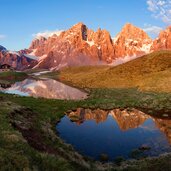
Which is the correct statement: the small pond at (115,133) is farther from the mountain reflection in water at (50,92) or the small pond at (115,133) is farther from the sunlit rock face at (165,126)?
the mountain reflection in water at (50,92)

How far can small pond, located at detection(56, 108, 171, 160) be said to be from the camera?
32459 mm

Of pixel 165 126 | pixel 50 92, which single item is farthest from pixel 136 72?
pixel 165 126

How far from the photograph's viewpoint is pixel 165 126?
4291 centimetres

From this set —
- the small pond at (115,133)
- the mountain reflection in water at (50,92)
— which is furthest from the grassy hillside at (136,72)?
the small pond at (115,133)

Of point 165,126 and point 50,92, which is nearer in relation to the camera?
point 165,126

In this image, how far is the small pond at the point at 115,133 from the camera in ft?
106

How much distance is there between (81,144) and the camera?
34594 mm

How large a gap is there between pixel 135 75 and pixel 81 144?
A: 338 ft

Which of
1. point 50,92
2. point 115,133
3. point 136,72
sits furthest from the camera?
point 136,72

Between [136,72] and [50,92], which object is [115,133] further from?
[136,72]

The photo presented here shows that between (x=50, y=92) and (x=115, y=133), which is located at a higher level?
(x=50, y=92)

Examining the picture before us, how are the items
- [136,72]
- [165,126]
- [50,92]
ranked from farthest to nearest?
[136,72] < [50,92] < [165,126]

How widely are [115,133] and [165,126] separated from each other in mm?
8785

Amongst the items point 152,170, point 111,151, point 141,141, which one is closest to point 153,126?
point 141,141
